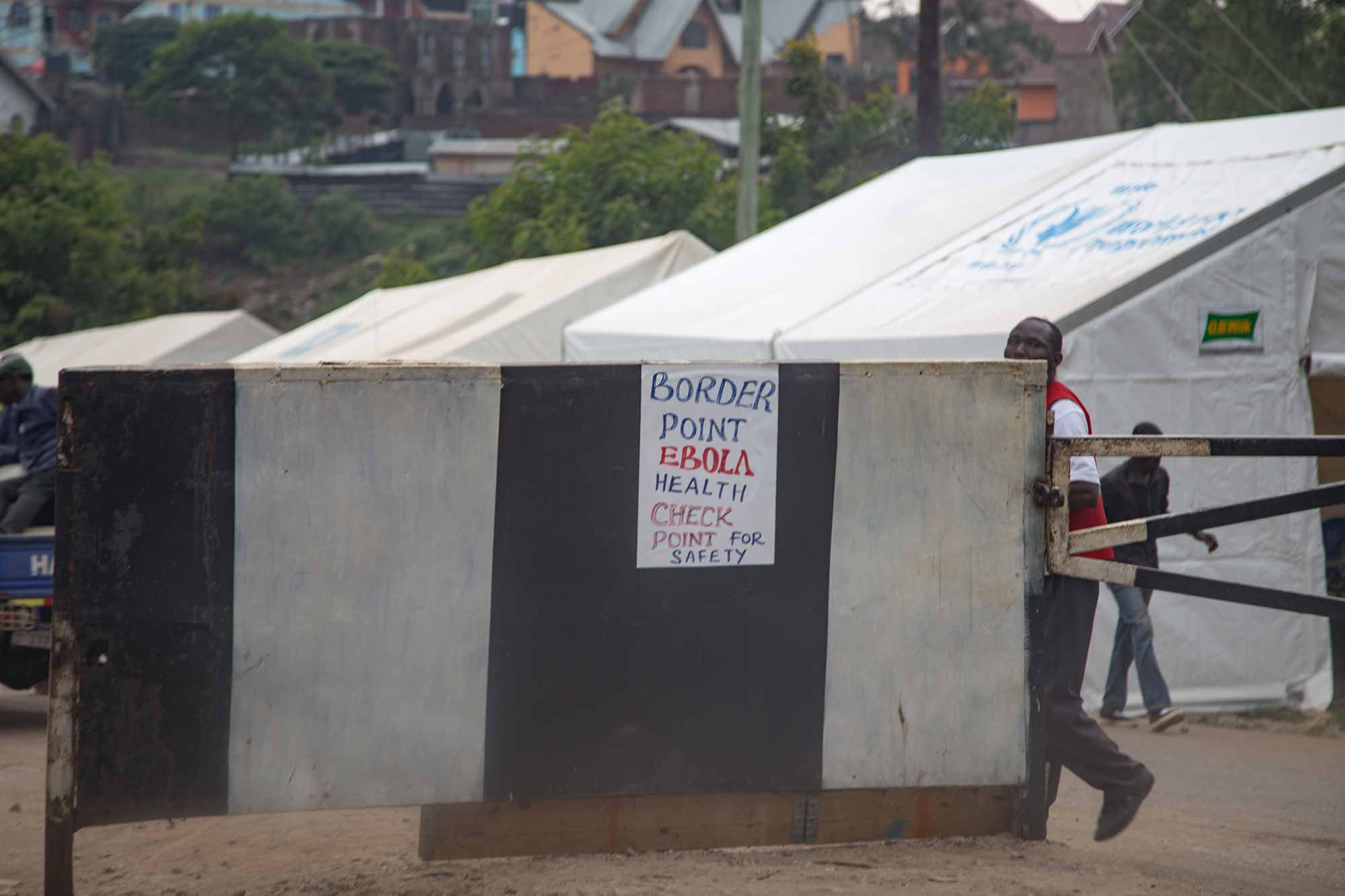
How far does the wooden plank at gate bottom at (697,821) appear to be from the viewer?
4164mm

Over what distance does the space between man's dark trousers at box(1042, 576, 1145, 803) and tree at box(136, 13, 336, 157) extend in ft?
218

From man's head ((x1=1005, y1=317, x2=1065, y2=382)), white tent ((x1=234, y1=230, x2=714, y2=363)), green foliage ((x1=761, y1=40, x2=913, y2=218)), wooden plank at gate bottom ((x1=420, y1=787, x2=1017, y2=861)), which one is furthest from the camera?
green foliage ((x1=761, y1=40, x2=913, y2=218))

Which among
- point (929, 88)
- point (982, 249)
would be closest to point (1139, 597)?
point (982, 249)

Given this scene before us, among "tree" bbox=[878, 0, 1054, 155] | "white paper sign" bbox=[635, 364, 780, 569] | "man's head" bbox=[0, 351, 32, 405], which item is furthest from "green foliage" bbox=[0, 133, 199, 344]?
"white paper sign" bbox=[635, 364, 780, 569]

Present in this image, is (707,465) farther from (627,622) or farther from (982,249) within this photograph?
(982,249)

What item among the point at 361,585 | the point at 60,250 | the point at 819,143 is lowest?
the point at 361,585

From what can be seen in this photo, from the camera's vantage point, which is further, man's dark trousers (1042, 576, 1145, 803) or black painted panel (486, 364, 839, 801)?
man's dark trousers (1042, 576, 1145, 803)

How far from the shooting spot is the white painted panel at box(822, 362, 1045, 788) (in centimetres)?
421

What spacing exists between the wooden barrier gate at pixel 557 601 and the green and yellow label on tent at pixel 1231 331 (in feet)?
14.4

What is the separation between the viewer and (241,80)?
67000 mm

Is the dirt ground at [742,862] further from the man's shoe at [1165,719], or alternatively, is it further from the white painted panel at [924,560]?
the man's shoe at [1165,719]

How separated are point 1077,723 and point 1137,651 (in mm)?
3391

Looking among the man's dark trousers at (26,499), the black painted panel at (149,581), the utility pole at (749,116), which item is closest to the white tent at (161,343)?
the utility pole at (749,116)

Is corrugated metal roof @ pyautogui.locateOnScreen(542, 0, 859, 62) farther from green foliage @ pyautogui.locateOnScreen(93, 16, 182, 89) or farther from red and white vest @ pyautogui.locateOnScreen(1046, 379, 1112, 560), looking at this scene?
red and white vest @ pyautogui.locateOnScreen(1046, 379, 1112, 560)
